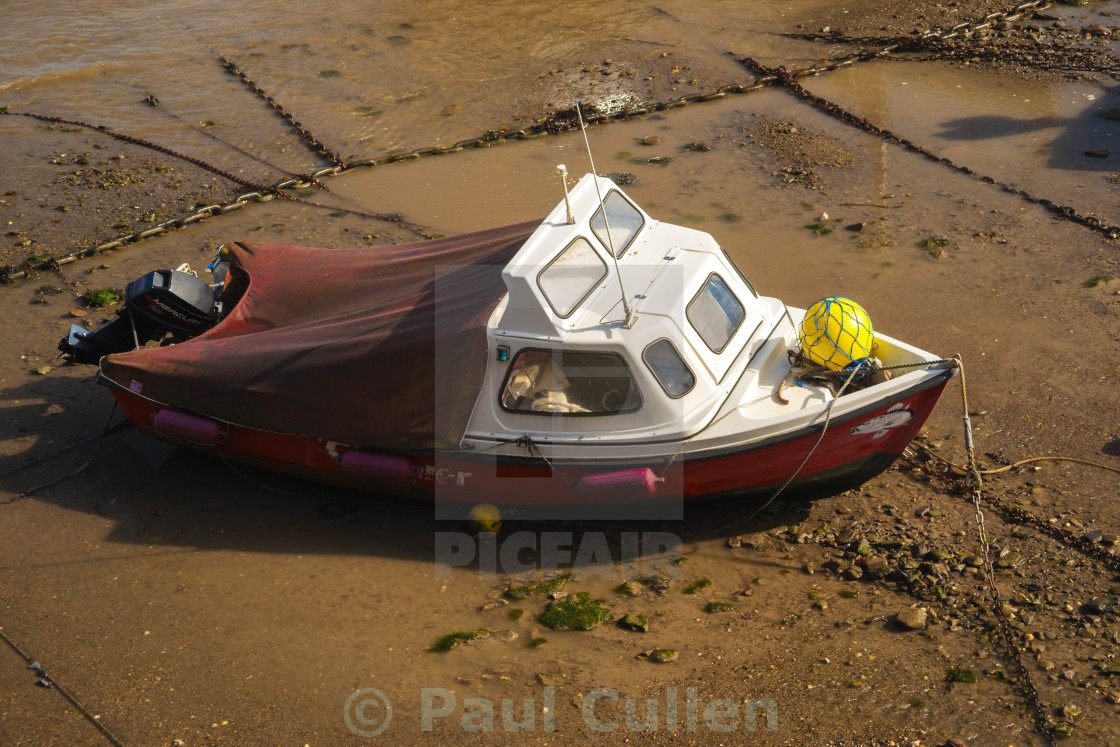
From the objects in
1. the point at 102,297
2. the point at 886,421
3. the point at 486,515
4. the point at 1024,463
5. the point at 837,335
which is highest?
the point at 837,335

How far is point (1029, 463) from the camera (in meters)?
7.97

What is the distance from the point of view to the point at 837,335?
23.6ft

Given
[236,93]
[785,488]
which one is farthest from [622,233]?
[236,93]

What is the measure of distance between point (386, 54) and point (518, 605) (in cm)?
1346

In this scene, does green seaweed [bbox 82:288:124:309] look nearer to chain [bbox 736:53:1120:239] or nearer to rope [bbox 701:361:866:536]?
rope [bbox 701:361:866:536]

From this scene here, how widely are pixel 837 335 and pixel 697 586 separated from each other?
7.79 ft

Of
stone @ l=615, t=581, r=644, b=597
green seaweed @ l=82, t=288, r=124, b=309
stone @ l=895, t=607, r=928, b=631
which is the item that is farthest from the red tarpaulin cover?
stone @ l=895, t=607, r=928, b=631

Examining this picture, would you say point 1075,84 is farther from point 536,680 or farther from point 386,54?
point 536,680

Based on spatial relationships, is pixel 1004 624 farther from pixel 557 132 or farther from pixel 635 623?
A: pixel 557 132

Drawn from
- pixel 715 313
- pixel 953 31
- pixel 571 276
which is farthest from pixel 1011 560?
pixel 953 31

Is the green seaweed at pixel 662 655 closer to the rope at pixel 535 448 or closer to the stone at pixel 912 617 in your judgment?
the rope at pixel 535 448

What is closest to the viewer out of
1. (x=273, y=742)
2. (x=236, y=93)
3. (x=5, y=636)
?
(x=273, y=742)

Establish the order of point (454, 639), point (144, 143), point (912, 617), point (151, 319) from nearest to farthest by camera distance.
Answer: point (912, 617), point (454, 639), point (151, 319), point (144, 143)

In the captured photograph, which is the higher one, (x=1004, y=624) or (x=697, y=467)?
(x=697, y=467)
